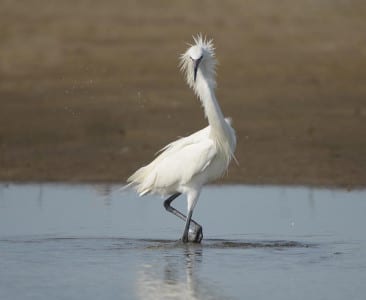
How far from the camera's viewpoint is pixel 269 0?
23.8 m

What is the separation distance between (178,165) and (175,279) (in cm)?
208

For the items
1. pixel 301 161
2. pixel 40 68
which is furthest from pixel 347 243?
pixel 40 68

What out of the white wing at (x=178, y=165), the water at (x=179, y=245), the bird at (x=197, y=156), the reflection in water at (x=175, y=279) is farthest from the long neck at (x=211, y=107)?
the reflection in water at (x=175, y=279)

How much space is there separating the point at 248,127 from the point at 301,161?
2234 millimetres

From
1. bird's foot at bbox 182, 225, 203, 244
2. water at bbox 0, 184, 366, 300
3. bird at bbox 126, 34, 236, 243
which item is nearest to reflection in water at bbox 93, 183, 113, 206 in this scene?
water at bbox 0, 184, 366, 300

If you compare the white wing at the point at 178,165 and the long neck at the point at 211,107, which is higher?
the long neck at the point at 211,107

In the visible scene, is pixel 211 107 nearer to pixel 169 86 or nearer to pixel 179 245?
pixel 179 245

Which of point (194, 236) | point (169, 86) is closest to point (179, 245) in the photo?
point (194, 236)

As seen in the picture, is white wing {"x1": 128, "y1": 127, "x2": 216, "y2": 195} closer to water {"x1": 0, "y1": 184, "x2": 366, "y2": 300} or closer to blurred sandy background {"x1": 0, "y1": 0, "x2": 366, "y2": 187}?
water {"x1": 0, "y1": 184, "x2": 366, "y2": 300}

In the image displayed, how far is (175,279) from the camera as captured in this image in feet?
27.9

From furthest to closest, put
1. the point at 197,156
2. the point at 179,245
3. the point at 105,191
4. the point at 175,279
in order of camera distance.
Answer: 1. the point at 105,191
2. the point at 197,156
3. the point at 179,245
4. the point at 175,279

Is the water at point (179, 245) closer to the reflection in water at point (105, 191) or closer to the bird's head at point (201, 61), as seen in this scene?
the reflection in water at point (105, 191)

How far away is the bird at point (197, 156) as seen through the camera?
1022cm

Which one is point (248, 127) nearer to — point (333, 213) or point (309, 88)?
point (309, 88)
